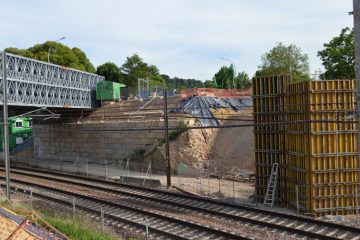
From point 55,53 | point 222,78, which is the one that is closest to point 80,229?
point 222,78

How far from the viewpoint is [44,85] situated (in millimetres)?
39875

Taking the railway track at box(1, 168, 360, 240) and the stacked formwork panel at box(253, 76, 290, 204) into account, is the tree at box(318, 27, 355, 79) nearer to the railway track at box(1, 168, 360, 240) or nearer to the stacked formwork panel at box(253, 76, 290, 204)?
the stacked formwork panel at box(253, 76, 290, 204)

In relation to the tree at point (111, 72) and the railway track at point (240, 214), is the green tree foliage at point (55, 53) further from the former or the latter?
the railway track at point (240, 214)

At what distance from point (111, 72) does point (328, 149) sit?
72.3 m

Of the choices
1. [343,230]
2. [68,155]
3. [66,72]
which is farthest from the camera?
[68,155]

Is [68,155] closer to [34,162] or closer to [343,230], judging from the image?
[34,162]

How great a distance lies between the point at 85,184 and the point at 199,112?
15176 millimetres

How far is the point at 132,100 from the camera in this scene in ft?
169

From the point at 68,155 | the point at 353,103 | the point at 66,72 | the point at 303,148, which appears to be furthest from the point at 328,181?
the point at 68,155

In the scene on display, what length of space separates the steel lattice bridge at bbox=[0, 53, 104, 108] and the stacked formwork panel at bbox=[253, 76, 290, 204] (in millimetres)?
19898

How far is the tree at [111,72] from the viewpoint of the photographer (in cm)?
8600

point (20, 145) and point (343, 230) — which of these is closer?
point (343, 230)

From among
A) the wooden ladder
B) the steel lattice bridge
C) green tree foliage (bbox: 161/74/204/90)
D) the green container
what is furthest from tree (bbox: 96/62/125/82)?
the wooden ladder


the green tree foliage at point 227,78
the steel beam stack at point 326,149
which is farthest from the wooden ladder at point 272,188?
the green tree foliage at point 227,78
